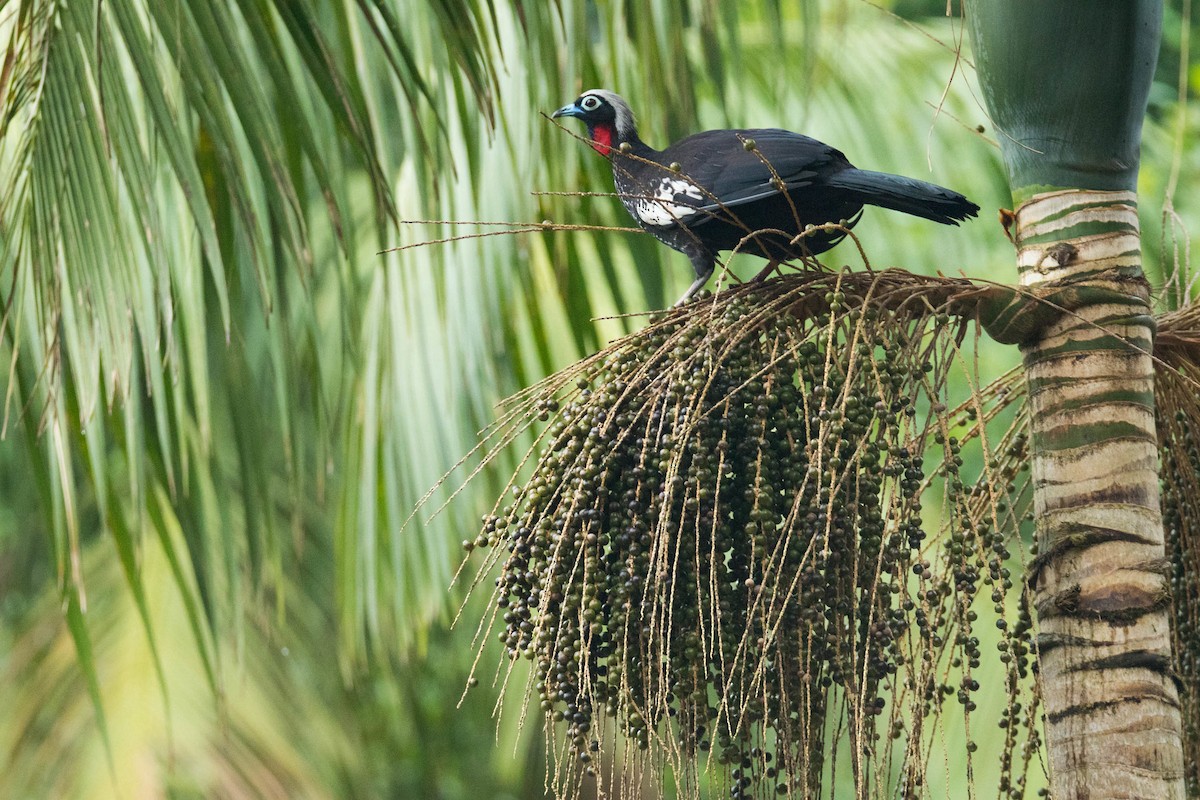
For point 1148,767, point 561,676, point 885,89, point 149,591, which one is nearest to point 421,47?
point 561,676

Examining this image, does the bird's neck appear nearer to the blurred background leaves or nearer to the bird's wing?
the blurred background leaves

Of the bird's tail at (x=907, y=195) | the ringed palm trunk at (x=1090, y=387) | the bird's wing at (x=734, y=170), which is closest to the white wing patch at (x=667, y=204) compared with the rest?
the bird's wing at (x=734, y=170)

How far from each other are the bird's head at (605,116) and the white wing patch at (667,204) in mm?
335

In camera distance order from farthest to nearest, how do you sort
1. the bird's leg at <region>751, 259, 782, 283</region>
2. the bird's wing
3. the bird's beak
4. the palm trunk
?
the bird's beak → the bird's wing → the bird's leg at <region>751, 259, 782, 283</region> → the palm trunk

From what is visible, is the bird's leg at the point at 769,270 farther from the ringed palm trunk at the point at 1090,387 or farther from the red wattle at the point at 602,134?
the red wattle at the point at 602,134

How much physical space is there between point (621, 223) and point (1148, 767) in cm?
160

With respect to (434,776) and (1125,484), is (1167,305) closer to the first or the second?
(1125,484)

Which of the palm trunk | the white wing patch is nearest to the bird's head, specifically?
the white wing patch

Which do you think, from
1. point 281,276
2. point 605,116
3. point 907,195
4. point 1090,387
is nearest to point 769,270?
point 907,195

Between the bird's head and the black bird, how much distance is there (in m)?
0.22

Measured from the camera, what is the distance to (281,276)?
2.03 metres

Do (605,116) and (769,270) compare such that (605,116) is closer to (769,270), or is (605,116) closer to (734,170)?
(734,170)

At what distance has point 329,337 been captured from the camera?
3.49 meters

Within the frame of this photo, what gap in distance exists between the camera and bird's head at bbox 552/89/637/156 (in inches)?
94.0
